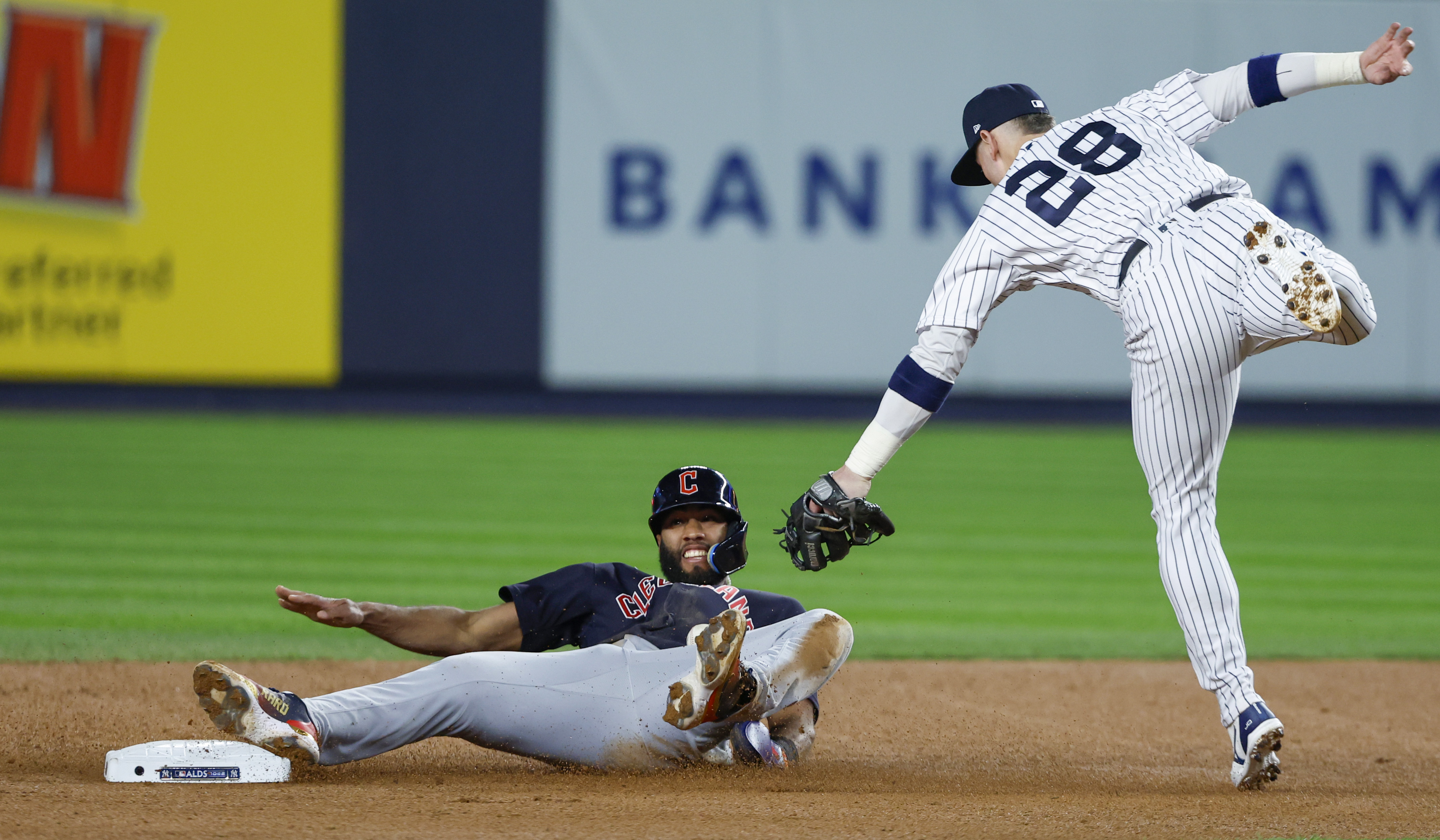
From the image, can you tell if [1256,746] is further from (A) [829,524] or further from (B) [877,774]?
(A) [829,524]

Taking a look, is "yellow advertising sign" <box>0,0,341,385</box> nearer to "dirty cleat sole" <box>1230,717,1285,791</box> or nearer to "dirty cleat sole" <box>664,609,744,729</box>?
"dirty cleat sole" <box>664,609,744,729</box>

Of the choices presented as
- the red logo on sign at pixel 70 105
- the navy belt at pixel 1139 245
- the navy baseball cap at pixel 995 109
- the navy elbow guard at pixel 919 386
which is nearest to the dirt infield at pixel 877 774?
the navy elbow guard at pixel 919 386

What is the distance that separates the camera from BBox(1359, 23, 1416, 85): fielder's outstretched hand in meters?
4.04

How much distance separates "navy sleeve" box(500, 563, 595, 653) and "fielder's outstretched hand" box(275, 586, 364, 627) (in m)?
0.51

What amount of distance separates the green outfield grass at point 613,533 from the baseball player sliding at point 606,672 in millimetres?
2379

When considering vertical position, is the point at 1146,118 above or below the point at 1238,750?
above

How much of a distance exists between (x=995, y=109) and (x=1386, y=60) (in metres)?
0.97

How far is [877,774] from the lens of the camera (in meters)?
4.28

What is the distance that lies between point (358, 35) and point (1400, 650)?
1215 cm

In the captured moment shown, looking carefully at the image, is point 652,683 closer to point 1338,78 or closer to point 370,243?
point 1338,78

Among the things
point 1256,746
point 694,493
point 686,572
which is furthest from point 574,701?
point 1256,746

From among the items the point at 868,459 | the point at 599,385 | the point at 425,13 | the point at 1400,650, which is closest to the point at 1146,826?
the point at 868,459

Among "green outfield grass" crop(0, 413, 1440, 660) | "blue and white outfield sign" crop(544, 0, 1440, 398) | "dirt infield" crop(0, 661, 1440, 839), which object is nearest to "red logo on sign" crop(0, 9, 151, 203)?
"green outfield grass" crop(0, 413, 1440, 660)

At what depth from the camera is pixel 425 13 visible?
16297 millimetres
